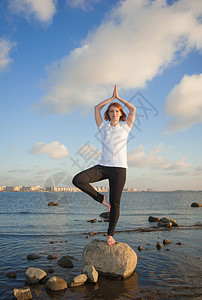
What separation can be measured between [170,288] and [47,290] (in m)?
3.52

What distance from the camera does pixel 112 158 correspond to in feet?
19.0

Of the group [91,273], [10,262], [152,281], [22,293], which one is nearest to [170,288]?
[152,281]

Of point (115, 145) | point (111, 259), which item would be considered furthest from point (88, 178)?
point (111, 259)

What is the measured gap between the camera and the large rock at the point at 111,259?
7328mm

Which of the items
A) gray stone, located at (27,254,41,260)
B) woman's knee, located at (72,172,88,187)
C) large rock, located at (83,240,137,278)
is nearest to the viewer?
woman's knee, located at (72,172,88,187)

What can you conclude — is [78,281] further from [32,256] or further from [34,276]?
[32,256]

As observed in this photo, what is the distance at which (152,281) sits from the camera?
7090 millimetres

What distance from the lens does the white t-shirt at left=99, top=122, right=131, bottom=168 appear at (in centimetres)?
580

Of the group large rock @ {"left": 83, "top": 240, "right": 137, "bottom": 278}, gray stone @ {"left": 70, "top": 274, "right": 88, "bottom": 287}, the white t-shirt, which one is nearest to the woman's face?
the white t-shirt

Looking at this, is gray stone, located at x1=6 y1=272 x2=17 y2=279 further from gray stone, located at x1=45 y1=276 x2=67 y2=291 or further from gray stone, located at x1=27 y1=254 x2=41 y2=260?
gray stone, located at x1=27 y1=254 x2=41 y2=260

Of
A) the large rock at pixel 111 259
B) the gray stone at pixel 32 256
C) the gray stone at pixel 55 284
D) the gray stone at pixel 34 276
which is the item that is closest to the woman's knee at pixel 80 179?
the gray stone at pixel 55 284

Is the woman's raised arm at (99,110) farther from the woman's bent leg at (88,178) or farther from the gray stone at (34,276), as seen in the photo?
the gray stone at (34,276)

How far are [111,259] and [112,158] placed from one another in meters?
3.73

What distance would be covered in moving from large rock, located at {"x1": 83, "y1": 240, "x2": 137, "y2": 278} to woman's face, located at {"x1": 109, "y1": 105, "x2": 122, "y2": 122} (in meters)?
4.30
